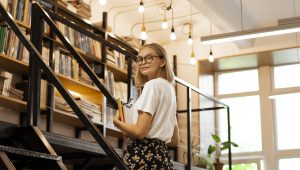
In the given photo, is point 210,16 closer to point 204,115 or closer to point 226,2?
point 226,2

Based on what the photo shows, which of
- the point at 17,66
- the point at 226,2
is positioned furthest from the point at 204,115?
the point at 17,66

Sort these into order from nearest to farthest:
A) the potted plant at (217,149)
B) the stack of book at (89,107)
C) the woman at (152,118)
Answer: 1. the woman at (152,118)
2. the stack of book at (89,107)
3. the potted plant at (217,149)

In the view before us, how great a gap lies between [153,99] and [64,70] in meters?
3.15

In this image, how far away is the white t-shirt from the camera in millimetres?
2020

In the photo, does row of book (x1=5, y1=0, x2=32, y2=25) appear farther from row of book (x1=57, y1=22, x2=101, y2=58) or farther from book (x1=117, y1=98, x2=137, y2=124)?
book (x1=117, y1=98, x2=137, y2=124)

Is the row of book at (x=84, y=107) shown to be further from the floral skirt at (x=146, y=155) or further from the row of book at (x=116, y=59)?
the floral skirt at (x=146, y=155)

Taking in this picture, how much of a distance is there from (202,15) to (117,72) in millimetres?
1843

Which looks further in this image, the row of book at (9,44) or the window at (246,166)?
the window at (246,166)

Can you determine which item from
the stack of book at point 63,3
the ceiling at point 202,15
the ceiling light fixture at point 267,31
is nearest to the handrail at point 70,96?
the stack of book at point 63,3

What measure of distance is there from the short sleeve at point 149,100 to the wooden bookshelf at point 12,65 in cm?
250

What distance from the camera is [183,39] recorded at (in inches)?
320

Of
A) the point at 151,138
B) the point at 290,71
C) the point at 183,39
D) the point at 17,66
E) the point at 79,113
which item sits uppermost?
the point at 183,39

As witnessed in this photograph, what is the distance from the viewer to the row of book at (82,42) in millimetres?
5268

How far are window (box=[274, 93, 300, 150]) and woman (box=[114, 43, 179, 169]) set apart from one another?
5715 mm
